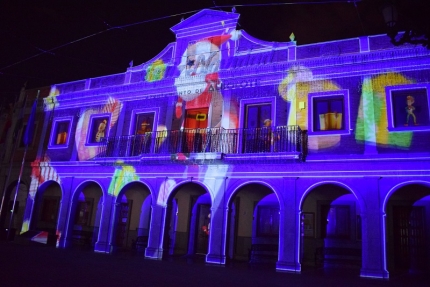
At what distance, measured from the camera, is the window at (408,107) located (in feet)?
38.0

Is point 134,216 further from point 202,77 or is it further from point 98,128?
point 202,77

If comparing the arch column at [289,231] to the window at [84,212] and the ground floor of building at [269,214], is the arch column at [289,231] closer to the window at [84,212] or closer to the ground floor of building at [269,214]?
the ground floor of building at [269,214]

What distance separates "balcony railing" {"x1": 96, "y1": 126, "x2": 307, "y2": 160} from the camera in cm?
1278

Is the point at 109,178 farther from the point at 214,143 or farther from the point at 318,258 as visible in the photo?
the point at 318,258

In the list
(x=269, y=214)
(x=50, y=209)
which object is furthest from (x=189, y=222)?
(x=50, y=209)

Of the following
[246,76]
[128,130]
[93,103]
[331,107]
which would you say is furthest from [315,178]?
[93,103]

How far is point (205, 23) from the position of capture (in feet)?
52.1

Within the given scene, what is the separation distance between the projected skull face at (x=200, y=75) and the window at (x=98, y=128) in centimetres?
398

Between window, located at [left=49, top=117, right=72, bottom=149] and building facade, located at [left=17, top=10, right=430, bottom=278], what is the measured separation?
72 mm

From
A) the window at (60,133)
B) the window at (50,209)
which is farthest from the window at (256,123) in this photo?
the window at (50,209)

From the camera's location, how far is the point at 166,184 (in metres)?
14.7

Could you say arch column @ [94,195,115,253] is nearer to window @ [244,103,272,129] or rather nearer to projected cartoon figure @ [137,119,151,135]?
projected cartoon figure @ [137,119,151,135]

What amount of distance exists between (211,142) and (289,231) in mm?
4421

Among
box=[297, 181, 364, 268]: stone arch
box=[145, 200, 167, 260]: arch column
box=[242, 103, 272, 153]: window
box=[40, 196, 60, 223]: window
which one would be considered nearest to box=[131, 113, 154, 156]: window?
box=[145, 200, 167, 260]: arch column
